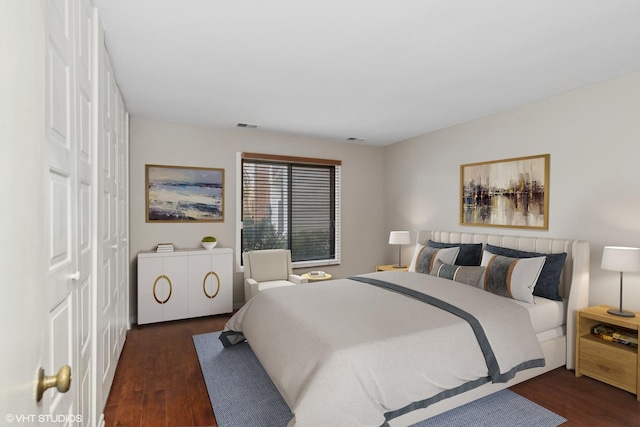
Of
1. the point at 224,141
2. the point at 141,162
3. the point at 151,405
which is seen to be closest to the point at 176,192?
the point at 141,162

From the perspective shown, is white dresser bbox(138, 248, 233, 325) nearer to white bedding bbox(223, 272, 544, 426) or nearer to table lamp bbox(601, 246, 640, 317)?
white bedding bbox(223, 272, 544, 426)

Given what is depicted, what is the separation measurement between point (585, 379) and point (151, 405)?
137 inches

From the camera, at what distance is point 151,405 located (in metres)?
2.45

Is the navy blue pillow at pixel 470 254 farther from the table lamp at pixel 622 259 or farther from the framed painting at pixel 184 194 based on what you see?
the framed painting at pixel 184 194

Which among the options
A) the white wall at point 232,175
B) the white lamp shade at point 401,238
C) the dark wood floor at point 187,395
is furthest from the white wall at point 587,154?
the white wall at point 232,175

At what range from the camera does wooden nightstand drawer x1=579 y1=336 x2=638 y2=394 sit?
8.48 feet

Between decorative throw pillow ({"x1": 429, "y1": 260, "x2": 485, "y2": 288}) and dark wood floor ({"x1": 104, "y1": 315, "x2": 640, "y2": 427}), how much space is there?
36.7 inches

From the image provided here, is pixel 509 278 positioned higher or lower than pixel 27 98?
lower

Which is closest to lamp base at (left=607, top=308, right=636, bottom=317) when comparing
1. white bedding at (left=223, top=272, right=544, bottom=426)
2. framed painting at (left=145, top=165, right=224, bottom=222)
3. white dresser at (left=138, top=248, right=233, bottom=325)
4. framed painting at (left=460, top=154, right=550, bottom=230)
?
white bedding at (left=223, top=272, right=544, bottom=426)

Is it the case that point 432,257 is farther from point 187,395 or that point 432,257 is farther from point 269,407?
point 187,395

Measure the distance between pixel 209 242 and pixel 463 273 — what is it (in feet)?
10.3

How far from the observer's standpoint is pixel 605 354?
8.96 feet

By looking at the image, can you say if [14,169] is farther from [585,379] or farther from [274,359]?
[585,379]

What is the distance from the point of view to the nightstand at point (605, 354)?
8.45 feet
